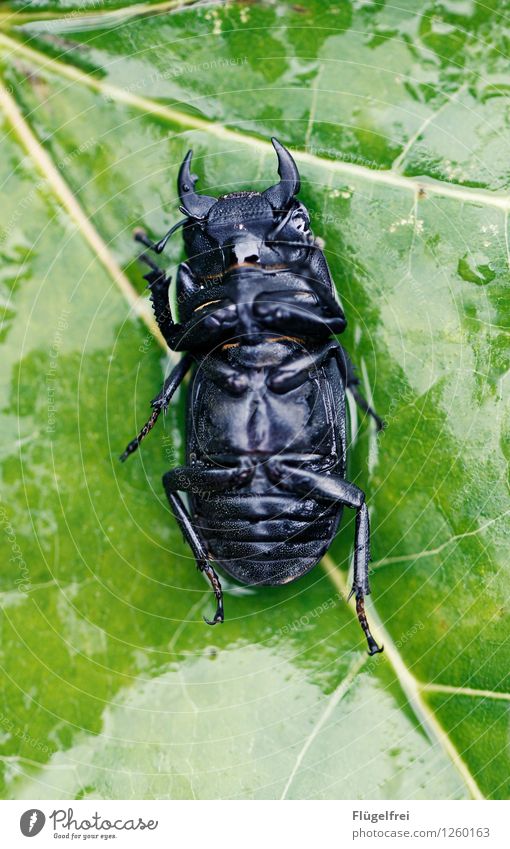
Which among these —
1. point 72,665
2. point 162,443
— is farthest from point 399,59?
point 72,665

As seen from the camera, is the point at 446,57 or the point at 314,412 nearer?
the point at 314,412

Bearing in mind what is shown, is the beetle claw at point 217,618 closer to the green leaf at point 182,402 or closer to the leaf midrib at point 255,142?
the green leaf at point 182,402

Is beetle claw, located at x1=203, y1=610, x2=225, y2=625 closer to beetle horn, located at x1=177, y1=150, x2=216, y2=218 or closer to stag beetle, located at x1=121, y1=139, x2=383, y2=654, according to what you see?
stag beetle, located at x1=121, y1=139, x2=383, y2=654

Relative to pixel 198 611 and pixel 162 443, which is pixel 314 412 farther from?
pixel 198 611
